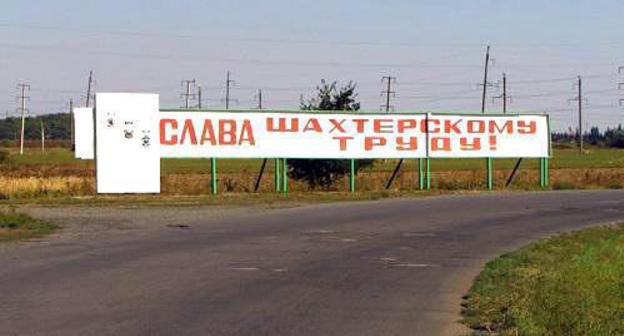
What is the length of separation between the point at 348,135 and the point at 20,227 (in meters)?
16.6

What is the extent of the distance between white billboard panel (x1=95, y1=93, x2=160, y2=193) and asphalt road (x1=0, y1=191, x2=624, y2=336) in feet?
18.8

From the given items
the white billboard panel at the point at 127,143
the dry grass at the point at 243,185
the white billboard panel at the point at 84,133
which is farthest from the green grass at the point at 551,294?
the dry grass at the point at 243,185

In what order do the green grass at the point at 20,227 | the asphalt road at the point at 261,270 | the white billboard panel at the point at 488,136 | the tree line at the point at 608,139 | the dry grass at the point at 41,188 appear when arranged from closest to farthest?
1. the asphalt road at the point at 261,270
2. the green grass at the point at 20,227
3. the dry grass at the point at 41,188
4. the white billboard panel at the point at 488,136
5. the tree line at the point at 608,139

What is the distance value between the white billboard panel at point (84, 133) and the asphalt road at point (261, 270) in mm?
6775

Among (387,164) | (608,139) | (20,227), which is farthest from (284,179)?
(608,139)

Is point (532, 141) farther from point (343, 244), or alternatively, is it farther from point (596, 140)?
point (596, 140)

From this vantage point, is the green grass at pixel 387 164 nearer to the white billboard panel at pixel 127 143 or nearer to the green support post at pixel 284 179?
the green support post at pixel 284 179

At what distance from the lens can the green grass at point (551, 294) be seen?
9.91m

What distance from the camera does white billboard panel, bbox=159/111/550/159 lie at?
35.2 metres

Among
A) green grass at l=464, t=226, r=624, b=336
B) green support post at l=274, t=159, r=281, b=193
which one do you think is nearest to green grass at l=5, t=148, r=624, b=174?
green support post at l=274, t=159, r=281, b=193

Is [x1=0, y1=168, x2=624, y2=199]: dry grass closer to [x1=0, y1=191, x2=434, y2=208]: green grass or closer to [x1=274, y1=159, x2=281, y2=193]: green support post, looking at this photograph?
[x1=274, y1=159, x2=281, y2=193]: green support post

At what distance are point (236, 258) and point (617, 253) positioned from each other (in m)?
6.16

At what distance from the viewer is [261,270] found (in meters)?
15.0

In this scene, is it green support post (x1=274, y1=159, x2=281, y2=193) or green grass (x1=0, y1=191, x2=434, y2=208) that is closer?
green grass (x1=0, y1=191, x2=434, y2=208)
